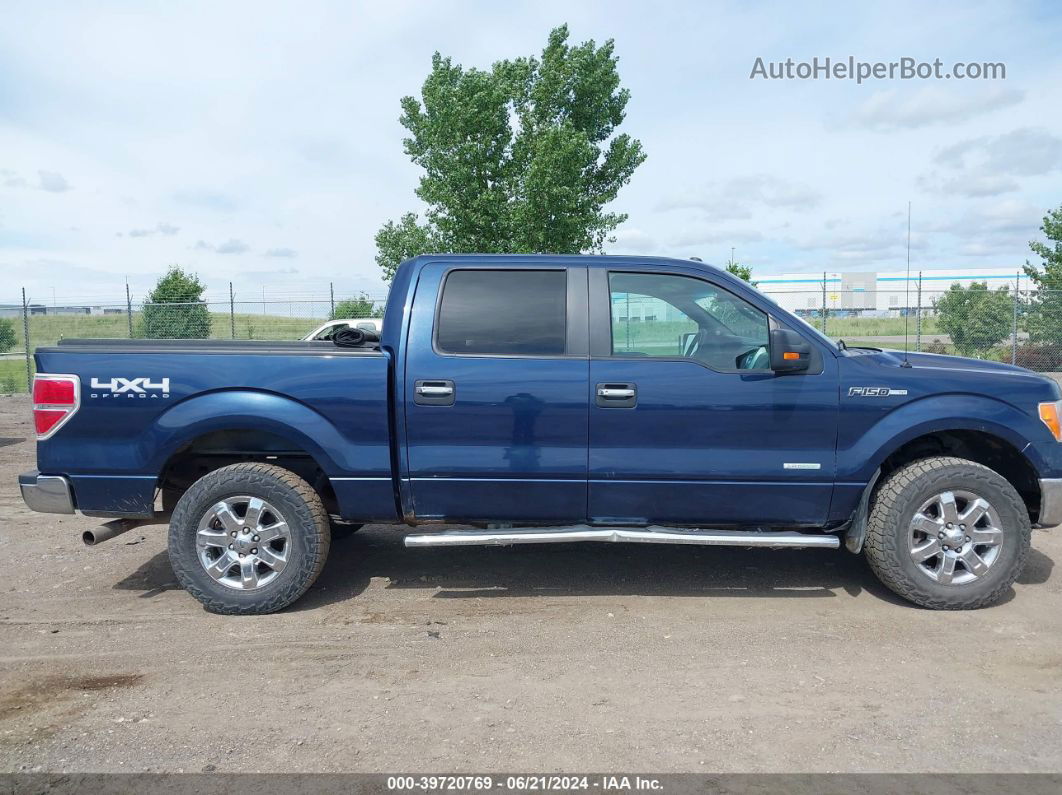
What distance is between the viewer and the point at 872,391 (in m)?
4.41

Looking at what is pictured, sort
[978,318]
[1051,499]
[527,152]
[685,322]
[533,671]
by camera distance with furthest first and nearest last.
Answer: [978,318]
[527,152]
[685,322]
[1051,499]
[533,671]

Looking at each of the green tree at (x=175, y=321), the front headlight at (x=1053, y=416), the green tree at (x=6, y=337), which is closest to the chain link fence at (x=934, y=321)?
the green tree at (x=175, y=321)

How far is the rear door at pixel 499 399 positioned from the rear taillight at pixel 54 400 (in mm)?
1828

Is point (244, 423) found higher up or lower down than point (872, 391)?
lower down

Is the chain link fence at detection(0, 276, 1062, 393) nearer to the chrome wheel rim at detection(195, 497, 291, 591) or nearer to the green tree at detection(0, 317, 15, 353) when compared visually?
the green tree at detection(0, 317, 15, 353)

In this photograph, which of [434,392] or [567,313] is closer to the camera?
[434,392]

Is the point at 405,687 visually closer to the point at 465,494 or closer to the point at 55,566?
the point at 465,494

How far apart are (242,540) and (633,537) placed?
7.19 ft

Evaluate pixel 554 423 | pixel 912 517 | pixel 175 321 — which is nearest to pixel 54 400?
pixel 554 423

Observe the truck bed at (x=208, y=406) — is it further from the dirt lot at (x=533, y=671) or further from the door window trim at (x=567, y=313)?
the dirt lot at (x=533, y=671)

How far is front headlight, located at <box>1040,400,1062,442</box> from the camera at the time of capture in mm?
4488

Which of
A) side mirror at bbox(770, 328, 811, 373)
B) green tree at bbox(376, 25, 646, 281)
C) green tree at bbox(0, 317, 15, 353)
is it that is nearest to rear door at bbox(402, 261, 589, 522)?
side mirror at bbox(770, 328, 811, 373)

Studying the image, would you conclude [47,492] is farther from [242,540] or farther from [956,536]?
[956,536]

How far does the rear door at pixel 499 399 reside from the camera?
4.38 m
